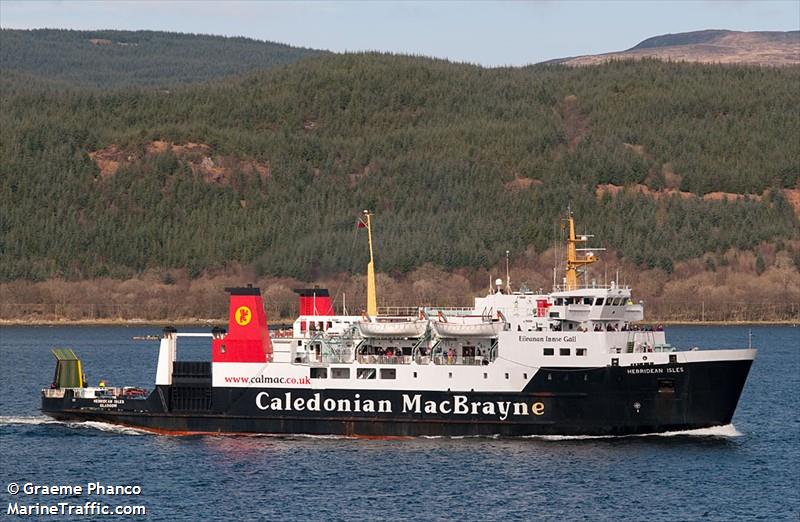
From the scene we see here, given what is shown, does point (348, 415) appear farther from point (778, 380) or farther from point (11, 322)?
point (11, 322)

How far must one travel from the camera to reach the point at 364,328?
6241 cm

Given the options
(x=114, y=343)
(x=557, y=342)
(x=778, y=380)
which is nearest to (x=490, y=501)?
(x=557, y=342)

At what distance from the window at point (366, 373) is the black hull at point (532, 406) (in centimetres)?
74

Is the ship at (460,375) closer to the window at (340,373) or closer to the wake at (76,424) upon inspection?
the window at (340,373)

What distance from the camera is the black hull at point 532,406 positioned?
6028 centimetres

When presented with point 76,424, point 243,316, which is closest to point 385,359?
point 243,316

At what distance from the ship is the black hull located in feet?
0.17

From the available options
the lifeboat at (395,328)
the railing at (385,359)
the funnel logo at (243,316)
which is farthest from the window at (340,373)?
the funnel logo at (243,316)

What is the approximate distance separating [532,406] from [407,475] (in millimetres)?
7403

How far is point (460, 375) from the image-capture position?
6100 cm

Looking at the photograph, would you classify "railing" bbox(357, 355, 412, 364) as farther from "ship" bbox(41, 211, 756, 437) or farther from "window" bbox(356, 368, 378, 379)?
"window" bbox(356, 368, 378, 379)

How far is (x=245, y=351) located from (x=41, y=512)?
579 inches

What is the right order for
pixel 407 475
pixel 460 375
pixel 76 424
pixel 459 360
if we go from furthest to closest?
pixel 76 424, pixel 459 360, pixel 460 375, pixel 407 475

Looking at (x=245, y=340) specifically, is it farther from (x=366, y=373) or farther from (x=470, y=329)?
(x=470, y=329)
